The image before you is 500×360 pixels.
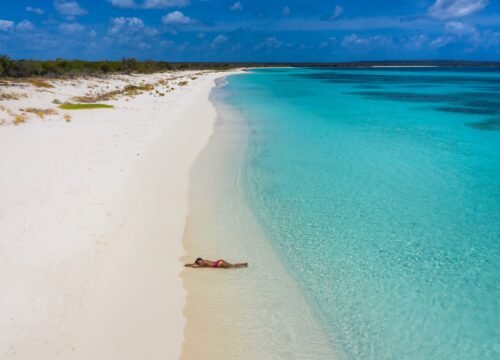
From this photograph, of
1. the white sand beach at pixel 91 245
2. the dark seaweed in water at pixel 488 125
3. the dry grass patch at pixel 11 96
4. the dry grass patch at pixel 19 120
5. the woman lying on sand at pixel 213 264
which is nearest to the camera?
the white sand beach at pixel 91 245

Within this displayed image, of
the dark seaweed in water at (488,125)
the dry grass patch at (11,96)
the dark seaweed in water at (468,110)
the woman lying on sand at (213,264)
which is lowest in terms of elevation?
the dark seaweed in water at (468,110)

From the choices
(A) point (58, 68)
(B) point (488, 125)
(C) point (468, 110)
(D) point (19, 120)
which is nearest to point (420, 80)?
(C) point (468, 110)

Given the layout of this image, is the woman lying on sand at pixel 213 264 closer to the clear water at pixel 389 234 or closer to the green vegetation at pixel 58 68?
the clear water at pixel 389 234

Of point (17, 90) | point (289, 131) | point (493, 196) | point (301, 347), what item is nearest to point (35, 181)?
point (301, 347)

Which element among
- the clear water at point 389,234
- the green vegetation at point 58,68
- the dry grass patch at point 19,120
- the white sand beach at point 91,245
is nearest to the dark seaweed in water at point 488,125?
the clear water at point 389,234

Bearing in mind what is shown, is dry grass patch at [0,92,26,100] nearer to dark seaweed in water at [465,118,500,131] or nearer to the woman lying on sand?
the woman lying on sand

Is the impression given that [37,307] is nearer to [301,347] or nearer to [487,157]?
[301,347]

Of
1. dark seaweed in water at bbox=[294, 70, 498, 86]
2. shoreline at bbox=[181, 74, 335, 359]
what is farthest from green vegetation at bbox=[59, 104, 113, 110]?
dark seaweed in water at bbox=[294, 70, 498, 86]
